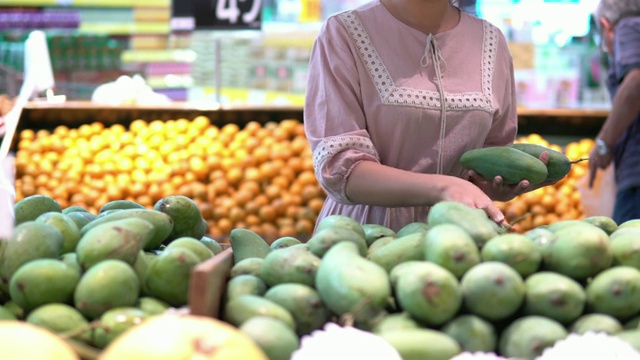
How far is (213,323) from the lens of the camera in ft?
3.32

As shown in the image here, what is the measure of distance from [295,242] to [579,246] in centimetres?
56

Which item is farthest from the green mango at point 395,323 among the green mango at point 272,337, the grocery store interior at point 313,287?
the green mango at point 272,337

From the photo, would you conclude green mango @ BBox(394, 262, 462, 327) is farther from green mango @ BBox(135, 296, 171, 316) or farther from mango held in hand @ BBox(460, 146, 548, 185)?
mango held in hand @ BBox(460, 146, 548, 185)

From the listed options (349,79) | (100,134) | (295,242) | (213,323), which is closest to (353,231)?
(295,242)

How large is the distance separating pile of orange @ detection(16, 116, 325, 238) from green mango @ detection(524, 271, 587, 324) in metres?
2.78

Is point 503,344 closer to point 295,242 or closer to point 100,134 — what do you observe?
point 295,242

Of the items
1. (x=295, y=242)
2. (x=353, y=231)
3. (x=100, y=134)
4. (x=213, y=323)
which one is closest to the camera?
(x=213, y=323)

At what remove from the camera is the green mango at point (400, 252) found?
1.35 metres

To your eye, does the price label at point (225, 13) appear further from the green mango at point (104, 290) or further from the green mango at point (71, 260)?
the green mango at point (104, 290)

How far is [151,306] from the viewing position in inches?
50.2

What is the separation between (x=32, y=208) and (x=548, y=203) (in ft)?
10.2

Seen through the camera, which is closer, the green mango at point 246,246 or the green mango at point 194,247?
the green mango at point 194,247

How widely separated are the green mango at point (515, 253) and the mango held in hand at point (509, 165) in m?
0.79

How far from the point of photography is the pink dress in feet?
6.89
